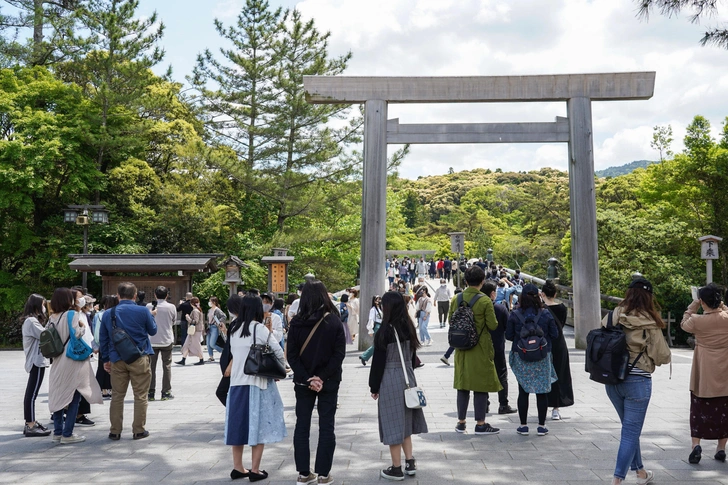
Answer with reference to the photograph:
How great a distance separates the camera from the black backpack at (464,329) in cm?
→ 605

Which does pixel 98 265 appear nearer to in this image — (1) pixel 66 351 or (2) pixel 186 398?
(2) pixel 186 398

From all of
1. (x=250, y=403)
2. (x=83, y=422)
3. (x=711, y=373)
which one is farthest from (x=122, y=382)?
(x=711, y=373)

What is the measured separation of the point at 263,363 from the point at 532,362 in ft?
9.40

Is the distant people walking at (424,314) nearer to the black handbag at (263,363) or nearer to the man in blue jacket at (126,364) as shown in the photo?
the man in blue jacket at (126,364)

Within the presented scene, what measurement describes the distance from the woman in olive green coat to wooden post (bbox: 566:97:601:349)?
7.71 meters

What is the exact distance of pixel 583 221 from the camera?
525 inches

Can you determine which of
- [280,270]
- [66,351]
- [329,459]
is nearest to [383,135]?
[280,270]

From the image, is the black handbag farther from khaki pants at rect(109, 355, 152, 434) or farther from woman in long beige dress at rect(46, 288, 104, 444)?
woman in long beige dress at rect(46, 288, 104, 444)

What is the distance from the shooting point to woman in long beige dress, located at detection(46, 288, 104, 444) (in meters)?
6.16

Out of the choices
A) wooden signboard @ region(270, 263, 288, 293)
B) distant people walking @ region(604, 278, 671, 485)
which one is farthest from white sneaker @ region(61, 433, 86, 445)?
wooden signboard @ region(270, 263, 288, 293)

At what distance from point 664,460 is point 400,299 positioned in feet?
8.86

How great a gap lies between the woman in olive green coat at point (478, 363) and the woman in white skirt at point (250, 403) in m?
2.10

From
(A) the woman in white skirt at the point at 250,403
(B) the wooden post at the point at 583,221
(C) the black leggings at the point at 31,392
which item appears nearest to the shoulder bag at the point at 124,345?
(C) the black leggings at the point at 31,392

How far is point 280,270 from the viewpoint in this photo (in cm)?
1780
